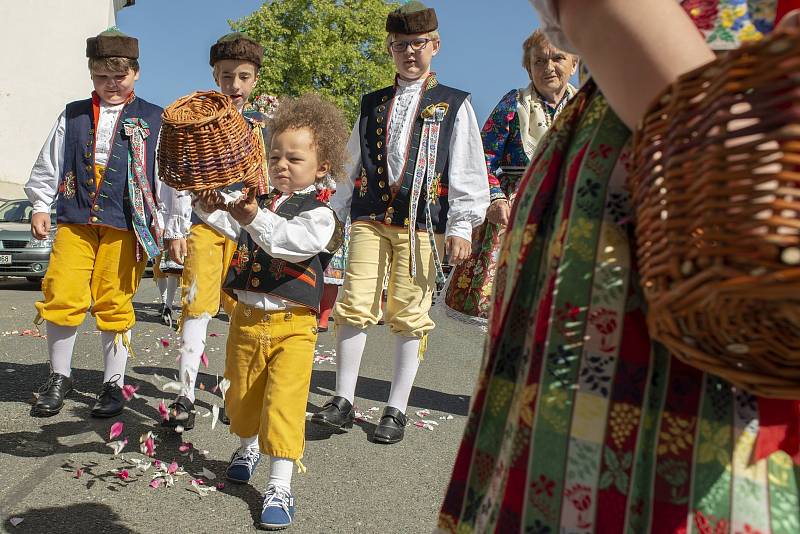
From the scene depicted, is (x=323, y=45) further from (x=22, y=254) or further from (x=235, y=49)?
(x=235, y=49)

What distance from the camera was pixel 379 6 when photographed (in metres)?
33.9

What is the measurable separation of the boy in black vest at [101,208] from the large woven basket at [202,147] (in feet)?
6.22

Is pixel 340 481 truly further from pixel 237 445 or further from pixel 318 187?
pixel 318 187

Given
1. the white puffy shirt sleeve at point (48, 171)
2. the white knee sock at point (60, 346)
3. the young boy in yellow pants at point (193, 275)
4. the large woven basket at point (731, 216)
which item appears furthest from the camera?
the white puffy shirt sleeve at point (48, 171)

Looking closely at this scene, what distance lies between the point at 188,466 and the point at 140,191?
1755 mm

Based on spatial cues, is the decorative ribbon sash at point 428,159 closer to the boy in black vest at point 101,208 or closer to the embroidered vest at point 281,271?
the embroidered vest at point 281,271

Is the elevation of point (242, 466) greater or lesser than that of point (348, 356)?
lesser

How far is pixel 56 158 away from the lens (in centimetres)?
458

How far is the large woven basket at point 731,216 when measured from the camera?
0.72m

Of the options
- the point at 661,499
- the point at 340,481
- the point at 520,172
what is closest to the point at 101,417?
the point at 340,481

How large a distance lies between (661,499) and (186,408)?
3416 millimetres

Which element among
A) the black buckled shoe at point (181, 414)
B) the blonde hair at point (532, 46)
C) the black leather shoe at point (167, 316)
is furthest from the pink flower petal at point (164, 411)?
the black leather shoe at point (167, 316)

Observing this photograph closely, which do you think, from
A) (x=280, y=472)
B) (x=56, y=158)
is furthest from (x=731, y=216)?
(x=56, y=158)

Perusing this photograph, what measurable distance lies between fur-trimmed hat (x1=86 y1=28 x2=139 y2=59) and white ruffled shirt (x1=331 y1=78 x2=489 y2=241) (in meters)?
1.41
